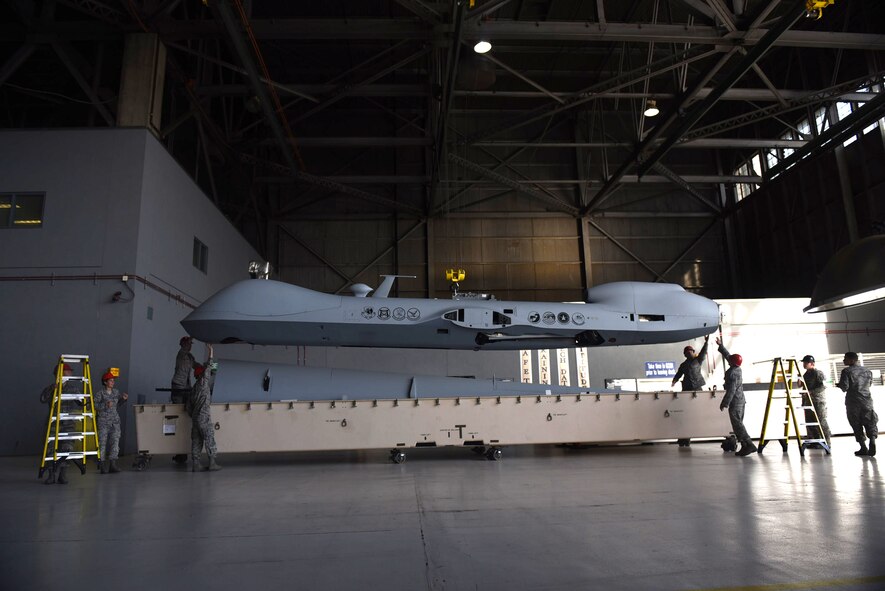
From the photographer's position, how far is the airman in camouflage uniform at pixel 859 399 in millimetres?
9883

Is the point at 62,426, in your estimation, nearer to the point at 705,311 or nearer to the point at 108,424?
the point at 108,424

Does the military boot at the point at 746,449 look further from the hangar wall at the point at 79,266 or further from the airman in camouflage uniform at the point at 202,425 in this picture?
the hangar wall at the point at 79,266

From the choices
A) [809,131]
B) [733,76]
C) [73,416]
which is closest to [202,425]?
[73,416]

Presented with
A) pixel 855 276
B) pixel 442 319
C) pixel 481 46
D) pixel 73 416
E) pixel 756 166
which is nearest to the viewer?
pixel 855 276

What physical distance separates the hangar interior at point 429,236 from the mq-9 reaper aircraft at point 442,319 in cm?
230

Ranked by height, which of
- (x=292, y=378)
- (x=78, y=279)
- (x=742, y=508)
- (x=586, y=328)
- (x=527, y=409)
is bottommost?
(x=742, y=508)

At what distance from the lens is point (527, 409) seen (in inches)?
403

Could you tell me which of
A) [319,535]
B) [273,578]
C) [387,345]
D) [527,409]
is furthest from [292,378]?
[273,578]

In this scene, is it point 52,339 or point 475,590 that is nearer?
point 475,590

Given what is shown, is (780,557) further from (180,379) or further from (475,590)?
(180,379)

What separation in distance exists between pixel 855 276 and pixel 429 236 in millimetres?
24374

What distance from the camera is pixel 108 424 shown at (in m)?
9.60

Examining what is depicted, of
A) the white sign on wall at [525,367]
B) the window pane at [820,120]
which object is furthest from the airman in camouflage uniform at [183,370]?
the window pane at [820,120]

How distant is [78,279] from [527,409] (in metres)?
10.8
